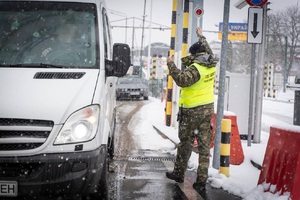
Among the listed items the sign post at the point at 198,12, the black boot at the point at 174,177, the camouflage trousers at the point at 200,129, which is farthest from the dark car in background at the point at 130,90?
the camouflage trousers at the point at 200,129

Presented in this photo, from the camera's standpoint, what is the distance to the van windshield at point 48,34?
4266mm

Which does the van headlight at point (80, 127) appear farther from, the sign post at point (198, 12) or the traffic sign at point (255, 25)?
the sign post at point (198, 12)

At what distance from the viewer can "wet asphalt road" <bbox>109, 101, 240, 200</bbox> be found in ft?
15.7

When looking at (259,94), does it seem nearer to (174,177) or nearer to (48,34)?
(174,177)

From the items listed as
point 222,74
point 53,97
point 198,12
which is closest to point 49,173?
point 53,97

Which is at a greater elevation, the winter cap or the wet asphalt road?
the winter cap

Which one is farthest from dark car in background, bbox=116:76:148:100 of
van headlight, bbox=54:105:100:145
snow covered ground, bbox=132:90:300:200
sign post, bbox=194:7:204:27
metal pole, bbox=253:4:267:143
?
van headlight, bbox=54:105:100:145

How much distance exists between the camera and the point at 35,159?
11.2 feet

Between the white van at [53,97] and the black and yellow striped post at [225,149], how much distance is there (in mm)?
1906

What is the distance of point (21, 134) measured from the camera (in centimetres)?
345

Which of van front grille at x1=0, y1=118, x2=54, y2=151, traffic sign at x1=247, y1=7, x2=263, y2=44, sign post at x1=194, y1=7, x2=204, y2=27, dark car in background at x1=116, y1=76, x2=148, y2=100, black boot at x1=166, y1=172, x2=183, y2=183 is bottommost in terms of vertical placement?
black boot at x1=166, y1=172, x2=183, y2=183

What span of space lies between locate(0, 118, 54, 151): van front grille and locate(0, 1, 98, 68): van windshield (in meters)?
0.92

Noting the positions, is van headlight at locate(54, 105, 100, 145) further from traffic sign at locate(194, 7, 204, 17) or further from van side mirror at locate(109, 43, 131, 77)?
traffic sign at locate(194, 7, 204, 17)

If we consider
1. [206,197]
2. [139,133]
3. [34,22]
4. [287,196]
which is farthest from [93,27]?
[139,133]
